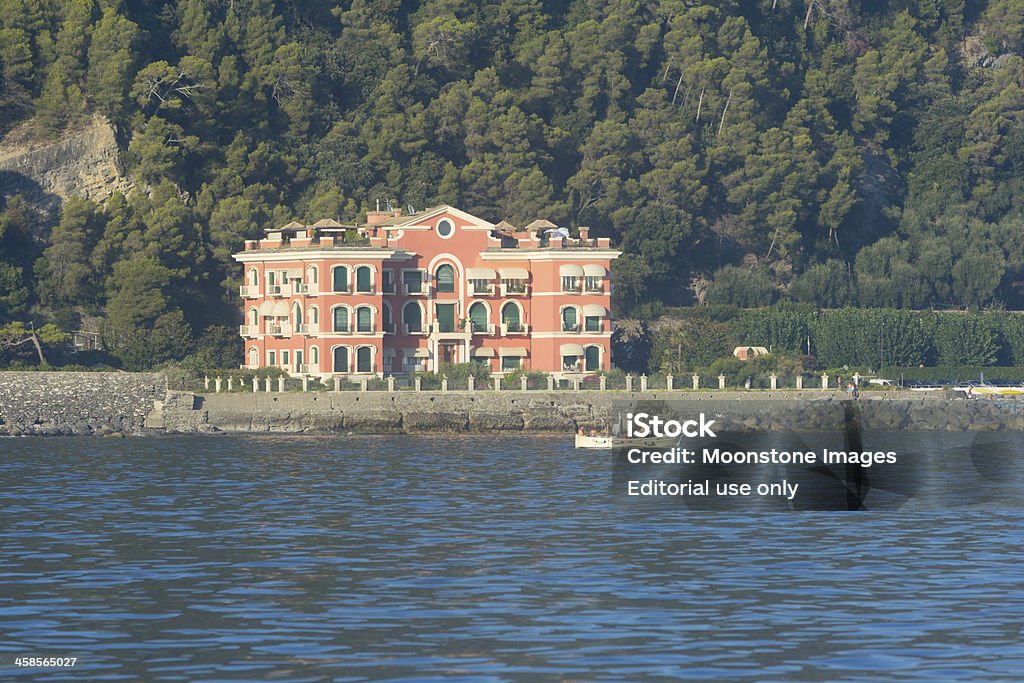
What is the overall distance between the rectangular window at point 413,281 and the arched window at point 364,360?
15.6ft

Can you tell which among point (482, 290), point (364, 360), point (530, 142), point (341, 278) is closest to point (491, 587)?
point (364, 360)

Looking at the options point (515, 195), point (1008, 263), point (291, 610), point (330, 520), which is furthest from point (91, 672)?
point (1008, 263)

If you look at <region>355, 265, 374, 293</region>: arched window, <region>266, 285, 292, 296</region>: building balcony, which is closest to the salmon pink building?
<region>266, 285, 292, 296</region>: building balcony

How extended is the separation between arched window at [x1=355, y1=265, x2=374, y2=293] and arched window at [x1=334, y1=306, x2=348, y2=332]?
128 centimetres

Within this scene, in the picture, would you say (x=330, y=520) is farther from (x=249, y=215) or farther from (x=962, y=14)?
(x=962, y=14)

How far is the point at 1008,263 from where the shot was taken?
440 ft

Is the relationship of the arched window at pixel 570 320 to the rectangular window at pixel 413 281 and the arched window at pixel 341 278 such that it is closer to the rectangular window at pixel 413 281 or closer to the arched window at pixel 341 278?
the rectangular window at pixel 413 281

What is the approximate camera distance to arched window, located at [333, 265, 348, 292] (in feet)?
339

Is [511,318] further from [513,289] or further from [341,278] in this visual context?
[341,278]

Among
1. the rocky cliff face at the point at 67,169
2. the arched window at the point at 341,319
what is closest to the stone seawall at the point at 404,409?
the arched window at the point at 341,319

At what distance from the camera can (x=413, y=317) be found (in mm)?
107000

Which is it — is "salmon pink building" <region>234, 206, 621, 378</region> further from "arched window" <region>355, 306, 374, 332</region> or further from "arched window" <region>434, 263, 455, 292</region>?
"arched window" <region>355, 306, 374, 332</region>

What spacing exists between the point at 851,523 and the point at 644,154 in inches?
3473

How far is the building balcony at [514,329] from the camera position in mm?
107500
